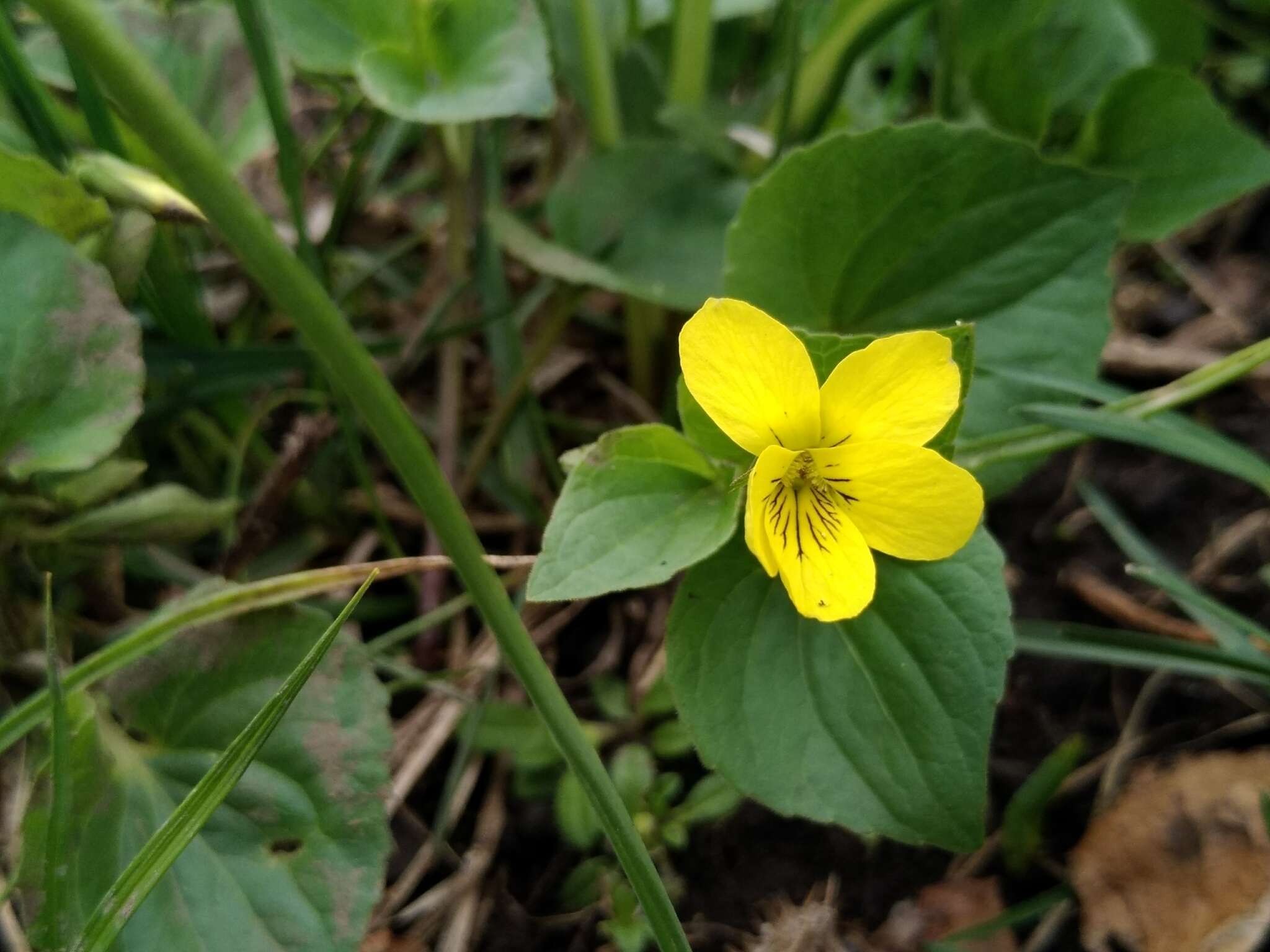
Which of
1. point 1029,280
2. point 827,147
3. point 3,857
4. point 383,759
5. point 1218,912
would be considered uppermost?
point 827,147

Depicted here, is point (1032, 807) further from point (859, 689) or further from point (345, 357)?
point (345, 357)

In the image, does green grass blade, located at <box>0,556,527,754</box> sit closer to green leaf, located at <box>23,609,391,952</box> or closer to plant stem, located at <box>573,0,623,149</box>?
green leaf, located at <box>23,609,391,952</box>

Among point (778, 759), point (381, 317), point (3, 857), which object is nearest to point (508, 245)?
point (381, 317)

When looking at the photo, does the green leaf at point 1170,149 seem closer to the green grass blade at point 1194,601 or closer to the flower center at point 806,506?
the green grass blade at point 1194,601

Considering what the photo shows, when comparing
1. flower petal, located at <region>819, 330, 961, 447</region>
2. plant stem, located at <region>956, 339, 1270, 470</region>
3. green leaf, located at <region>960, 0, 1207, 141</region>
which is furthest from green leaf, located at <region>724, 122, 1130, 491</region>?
green leaf, located at <region>960, 0, 1207, 141</region>

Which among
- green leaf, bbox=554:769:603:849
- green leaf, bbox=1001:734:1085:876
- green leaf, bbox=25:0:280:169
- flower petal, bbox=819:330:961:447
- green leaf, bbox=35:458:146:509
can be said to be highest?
green leaf, bbox=25:0:280:169

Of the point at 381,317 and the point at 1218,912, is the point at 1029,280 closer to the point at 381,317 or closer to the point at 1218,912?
the point at 1218,912
